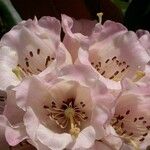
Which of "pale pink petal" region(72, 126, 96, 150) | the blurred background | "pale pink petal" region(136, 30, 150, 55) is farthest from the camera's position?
the blurred background

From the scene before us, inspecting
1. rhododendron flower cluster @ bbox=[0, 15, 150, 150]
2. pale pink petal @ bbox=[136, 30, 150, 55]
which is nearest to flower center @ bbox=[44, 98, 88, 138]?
rhododendron flower cluster @ bbox=[0, 15, 150, 150]

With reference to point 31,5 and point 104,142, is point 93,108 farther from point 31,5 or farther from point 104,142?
point 31,5

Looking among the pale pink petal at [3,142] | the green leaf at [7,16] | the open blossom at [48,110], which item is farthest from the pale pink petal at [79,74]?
the green leaf at [7,16]

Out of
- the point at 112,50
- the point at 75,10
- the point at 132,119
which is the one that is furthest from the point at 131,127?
the point at 75,10

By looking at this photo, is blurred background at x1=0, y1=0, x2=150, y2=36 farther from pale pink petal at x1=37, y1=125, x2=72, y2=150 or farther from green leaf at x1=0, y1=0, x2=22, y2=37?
pale pink petal at x1=37, y1=125, x2=72, y2=150

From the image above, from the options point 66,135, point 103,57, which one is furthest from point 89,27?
point 66,135

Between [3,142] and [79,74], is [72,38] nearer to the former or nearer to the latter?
[79,74]

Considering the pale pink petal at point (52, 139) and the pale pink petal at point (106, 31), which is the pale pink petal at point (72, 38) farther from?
the pale pink petal at point (52, 139)

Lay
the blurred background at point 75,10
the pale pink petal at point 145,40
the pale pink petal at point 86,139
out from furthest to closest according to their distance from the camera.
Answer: the blurred background at point 75,10
the pale pink petal at point 145,40
the pale pink petal at point 86,139
